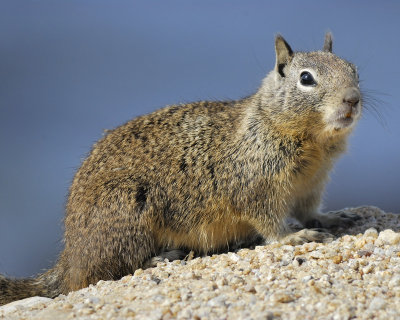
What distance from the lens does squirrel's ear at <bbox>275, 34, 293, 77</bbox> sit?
646cm

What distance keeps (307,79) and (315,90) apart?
7.7 inches

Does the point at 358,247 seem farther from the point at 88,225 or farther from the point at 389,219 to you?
the point at 88,225

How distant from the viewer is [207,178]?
20.7 ft

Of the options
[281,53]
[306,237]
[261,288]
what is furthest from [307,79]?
[261,288]

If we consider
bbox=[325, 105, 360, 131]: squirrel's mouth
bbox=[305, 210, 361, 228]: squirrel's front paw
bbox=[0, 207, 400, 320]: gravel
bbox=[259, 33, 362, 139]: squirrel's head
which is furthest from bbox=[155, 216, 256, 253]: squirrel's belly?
bbox=[325, 105, 360, 131]: squirrel's mouth

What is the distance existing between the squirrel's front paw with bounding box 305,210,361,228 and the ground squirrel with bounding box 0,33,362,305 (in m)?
0.61

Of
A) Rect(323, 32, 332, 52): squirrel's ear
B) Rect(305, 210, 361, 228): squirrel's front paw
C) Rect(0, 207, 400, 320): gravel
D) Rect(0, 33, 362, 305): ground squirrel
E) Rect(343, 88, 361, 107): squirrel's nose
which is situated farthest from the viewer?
Rect(305, 210, 361, 228): squirrel's front paw

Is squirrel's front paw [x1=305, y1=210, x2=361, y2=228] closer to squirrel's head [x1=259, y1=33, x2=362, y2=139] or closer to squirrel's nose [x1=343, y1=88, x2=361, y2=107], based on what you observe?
squirrel's head [x1=259, y1=33, x2=362, y2=139]

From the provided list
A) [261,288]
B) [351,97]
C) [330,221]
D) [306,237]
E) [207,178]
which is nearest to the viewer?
[261,288]

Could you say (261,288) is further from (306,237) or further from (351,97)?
(351,97)

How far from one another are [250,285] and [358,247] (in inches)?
55.2

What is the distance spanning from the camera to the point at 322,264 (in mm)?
5160

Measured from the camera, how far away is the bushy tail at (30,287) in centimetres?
630

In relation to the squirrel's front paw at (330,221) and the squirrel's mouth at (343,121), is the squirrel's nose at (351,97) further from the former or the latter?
the squirrel's front paw at (330,221)
